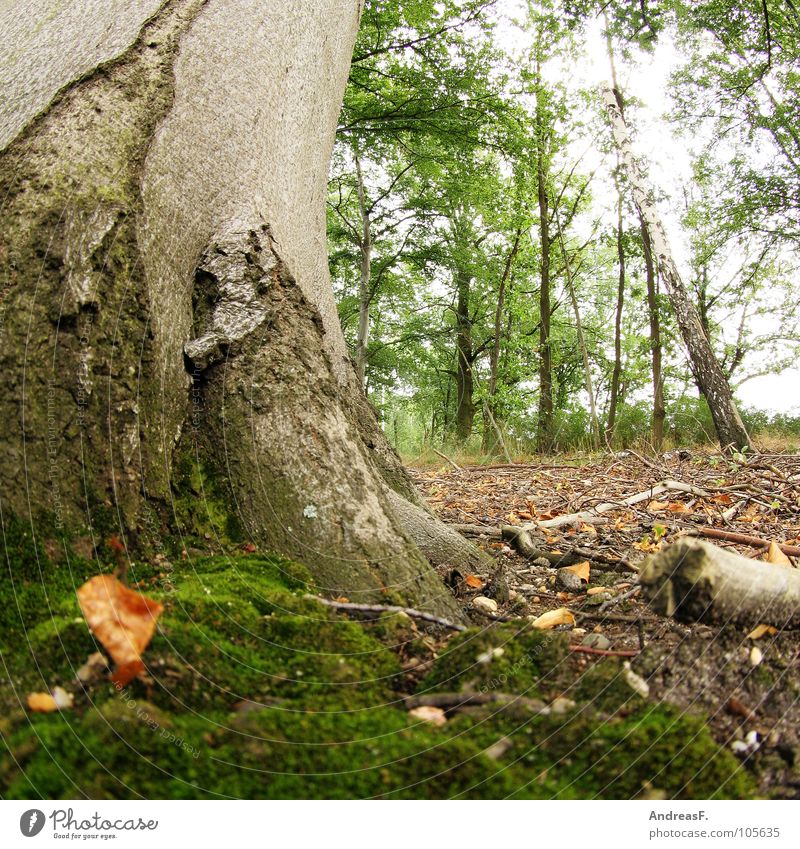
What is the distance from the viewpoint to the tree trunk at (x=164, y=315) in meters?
1.53

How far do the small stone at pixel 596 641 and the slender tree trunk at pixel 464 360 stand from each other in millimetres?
15019

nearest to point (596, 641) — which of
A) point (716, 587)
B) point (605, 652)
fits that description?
point (605, 652)

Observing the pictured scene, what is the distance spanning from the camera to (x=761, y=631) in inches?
57.7

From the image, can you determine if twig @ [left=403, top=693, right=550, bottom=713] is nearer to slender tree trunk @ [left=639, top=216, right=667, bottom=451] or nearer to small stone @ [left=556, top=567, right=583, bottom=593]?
small stone @ [left=556, top=567, right=583, bottom=593]

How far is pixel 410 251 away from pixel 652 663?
15.6 metres

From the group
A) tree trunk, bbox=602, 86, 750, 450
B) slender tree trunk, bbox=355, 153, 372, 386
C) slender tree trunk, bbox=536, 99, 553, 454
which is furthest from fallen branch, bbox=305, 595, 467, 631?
slender tree trunk, bbox=355, 153, 372, 386

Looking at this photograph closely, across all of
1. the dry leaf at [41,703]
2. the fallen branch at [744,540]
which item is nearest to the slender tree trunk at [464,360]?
the fallen branch at [744,540]

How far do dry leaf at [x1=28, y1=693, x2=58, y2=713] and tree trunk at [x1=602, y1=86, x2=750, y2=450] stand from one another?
713 centimetres

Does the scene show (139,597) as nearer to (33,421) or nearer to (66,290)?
(33,421)

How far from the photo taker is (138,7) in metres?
2.24

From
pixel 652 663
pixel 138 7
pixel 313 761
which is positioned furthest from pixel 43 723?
pixel 138 7

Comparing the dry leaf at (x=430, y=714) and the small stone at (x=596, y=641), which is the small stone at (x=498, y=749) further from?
Answer: the small stone at (x=596, y=641)

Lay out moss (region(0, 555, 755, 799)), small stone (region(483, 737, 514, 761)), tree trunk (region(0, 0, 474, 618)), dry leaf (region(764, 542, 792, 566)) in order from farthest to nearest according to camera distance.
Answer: dry leaf (region(764, 542, 792, 566))
tree trunk (region(0, 0, 474, 618))
small stone (region(483, 737, 514, 761))
moss (region(0, 555, 755, 799))

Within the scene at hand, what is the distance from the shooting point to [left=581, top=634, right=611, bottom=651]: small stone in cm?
153
